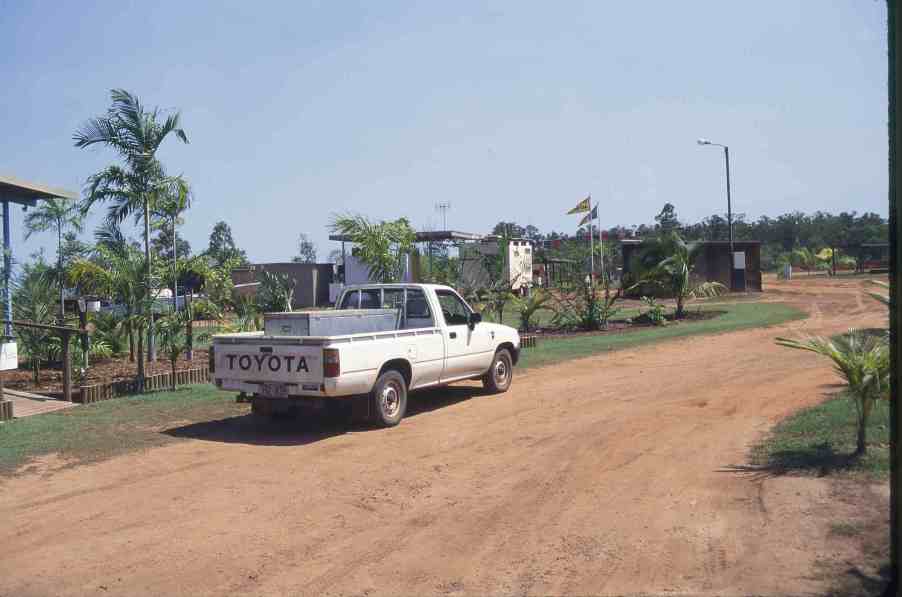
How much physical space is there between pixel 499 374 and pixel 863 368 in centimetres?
712

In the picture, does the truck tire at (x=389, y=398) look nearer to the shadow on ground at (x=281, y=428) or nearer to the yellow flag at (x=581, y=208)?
the shadow on ground at (x=281, y=428)

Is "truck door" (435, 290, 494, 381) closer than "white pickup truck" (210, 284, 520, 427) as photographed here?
No

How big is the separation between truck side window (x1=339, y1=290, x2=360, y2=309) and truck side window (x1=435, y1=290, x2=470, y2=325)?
1297mm

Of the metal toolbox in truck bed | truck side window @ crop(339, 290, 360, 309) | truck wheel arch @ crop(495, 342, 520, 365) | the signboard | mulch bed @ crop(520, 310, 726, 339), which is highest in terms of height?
truck side window @ crop(339, 290, 360, 309)

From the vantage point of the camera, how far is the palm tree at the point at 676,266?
26.4m

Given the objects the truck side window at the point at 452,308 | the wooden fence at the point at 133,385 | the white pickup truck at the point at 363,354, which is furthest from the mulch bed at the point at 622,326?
the wooden fence at the point at 133,385

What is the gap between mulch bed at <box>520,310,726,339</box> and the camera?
75.9ft

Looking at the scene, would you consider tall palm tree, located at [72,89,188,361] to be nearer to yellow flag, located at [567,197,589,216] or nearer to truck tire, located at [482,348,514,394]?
truck tire, located at [482,348,514,394]

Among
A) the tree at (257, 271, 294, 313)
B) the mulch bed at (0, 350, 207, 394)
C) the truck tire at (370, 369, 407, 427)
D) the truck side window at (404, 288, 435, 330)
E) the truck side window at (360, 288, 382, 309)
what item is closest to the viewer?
the truck tire at (370, 369, 407, 427)

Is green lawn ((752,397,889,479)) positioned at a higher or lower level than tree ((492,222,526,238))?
Result: lower

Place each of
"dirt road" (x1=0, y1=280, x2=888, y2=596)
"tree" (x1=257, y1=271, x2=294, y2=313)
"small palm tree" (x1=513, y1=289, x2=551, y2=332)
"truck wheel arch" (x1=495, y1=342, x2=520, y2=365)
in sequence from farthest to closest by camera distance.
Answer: "small palm tree" (x1=513, y1=289, x2=551, y2=332), "tree" (x1=257, y1=271, x2=294, y2=313), "truck wheel arch" (x1=495, y1=342, x2=520, y2=365), "dirt road" (x1=0, y1=280, x2=888, y2=596)

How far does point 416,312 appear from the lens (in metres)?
12.1

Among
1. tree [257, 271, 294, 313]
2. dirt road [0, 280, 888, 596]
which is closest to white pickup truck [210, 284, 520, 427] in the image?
dirt road [0, 280, 888, 596]

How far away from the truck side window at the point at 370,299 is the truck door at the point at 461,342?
0.92 metres
